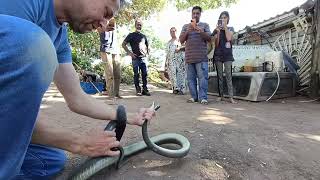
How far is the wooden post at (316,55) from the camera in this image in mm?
8375

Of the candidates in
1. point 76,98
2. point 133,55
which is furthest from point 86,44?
point 76,98

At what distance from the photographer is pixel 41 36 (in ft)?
3.52

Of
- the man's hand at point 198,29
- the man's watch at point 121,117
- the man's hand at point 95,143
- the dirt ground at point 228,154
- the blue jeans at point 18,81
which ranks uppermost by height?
the man's hand at point 198,29

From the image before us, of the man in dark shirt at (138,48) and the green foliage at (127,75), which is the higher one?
the man in dark shirt at (138,48)

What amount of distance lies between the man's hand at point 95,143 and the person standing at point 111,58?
5.56 meters

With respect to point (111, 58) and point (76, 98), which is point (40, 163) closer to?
point (76, 98)

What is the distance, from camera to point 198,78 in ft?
23.7

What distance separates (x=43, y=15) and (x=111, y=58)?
5.83 m

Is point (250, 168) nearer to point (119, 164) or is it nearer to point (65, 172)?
point (119, 164)

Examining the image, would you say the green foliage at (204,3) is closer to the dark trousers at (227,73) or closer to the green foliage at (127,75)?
the green foliage at (127,75)

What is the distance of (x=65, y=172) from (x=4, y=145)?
1244 millimetres

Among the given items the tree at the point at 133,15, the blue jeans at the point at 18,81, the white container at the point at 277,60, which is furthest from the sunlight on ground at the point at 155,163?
the tree at the point at 133,15

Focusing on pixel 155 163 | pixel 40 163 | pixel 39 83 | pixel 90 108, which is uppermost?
pixel 39 83

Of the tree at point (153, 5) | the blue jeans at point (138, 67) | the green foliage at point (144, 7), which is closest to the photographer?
the blue jeans at point (138, 67)
